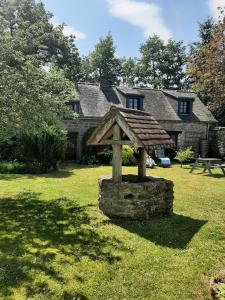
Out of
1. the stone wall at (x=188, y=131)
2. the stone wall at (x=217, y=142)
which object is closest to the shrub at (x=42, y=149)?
the stone wall at (x=188, y=131)

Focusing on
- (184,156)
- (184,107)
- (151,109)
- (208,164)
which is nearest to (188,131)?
(184,107)

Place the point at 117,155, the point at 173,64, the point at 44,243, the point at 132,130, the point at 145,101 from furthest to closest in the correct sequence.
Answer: the point at 173,64 < the point at 145,101 < the point at 117,155 < the point at 132,130 < the point at 44,243

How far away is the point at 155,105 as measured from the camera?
30672 mm

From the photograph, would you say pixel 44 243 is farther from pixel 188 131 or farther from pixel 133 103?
pixel 188 131

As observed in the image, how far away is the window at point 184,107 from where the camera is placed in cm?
3120

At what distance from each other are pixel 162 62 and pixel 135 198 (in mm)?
48030

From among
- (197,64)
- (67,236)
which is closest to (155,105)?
(197,64)

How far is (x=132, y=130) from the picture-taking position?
9.47 metres

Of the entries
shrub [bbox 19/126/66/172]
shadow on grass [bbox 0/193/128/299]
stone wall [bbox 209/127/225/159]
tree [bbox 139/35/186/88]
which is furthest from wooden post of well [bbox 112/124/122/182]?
tree [bbox 139/35/186/88]

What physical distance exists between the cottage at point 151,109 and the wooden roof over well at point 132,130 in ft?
53.4

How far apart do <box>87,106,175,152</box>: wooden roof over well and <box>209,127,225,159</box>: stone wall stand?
63.0ft

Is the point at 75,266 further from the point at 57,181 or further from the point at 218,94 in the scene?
the point at 218,94

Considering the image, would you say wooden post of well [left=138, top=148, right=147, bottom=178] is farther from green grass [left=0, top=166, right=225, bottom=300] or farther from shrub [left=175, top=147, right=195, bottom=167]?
shrub [left=175, top=147, right=195, bottom=167]

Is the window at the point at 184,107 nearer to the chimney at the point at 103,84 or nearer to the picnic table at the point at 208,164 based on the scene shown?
the chimney at the point at 103,84
